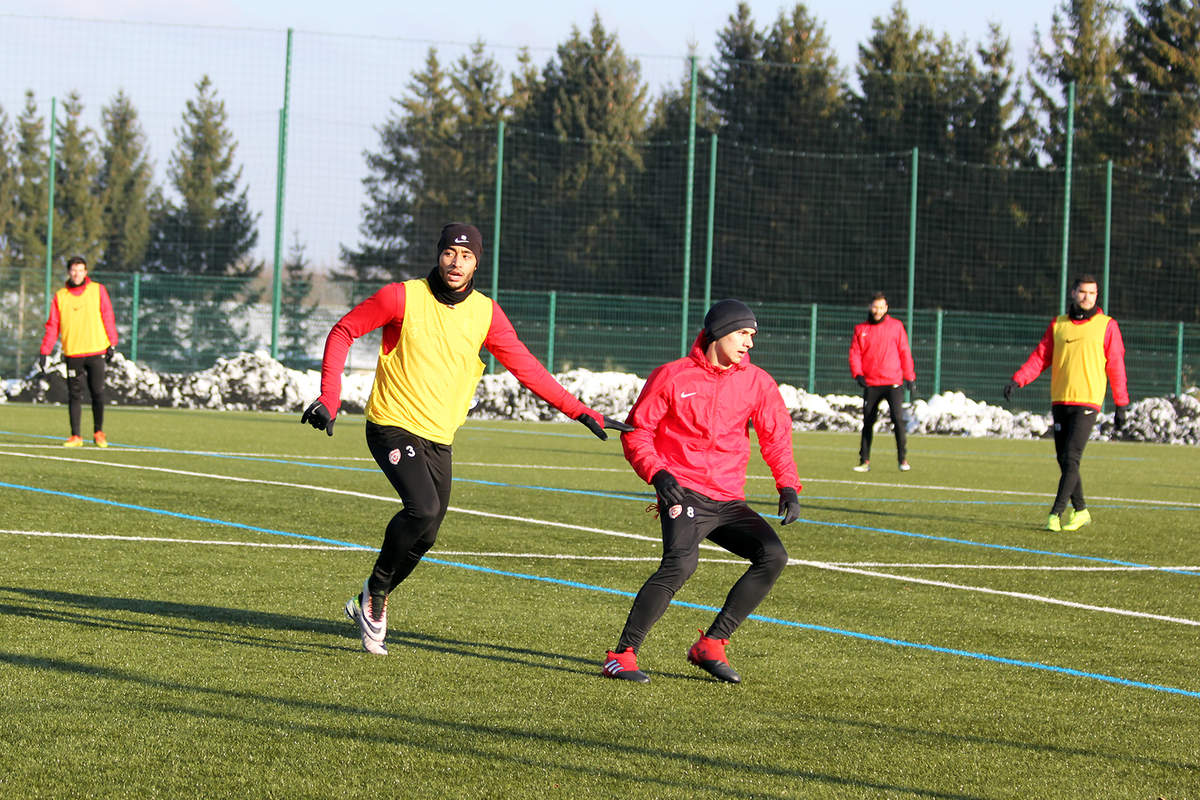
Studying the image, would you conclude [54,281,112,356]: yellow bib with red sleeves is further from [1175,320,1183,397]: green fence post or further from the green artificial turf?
[1175,320,1183,397]: green fence post

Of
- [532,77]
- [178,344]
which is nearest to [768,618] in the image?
[178,344]

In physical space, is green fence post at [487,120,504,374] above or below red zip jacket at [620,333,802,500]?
above

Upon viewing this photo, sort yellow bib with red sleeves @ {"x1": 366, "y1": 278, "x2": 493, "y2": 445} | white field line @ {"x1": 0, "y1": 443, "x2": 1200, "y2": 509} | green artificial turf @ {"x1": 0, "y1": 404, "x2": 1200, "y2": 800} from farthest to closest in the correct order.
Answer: white field line @ {"x1": 0, "y1": 443, "x2": 1200, "y2": 509} < yellow bib with red sleeves @ {"x1": 366, "y1": 278, "x2": 493, "y2": 445} < green artificial turf @ {"x1": 0, "y1": 404, "x2": 1200, "y2": 800}

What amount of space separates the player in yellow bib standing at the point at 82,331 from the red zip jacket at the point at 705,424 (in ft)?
39.7

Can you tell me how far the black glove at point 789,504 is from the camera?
6.11m

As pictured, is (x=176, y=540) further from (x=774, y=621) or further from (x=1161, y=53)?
(x=1161, y=53)

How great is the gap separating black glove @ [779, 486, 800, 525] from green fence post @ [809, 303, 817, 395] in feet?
90.0

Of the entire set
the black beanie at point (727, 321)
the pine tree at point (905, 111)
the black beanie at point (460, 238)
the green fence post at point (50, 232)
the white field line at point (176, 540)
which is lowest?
the white field line at point (176, 540)

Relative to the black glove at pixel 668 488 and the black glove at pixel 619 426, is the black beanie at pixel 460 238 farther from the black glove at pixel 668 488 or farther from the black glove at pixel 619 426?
the black glove at pixel 668 488

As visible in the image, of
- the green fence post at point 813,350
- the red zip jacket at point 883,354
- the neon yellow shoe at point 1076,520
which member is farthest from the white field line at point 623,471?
the green fence post at point 813,350

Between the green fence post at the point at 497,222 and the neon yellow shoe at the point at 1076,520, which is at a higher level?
the green fence post at the point at 497,222

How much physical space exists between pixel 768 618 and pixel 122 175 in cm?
5710

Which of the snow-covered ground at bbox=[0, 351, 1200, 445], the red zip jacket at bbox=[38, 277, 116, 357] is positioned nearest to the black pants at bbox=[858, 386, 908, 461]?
the red zip jacket at bbox=[38, 277, 116, 357]

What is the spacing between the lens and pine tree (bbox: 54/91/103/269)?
55.6m
